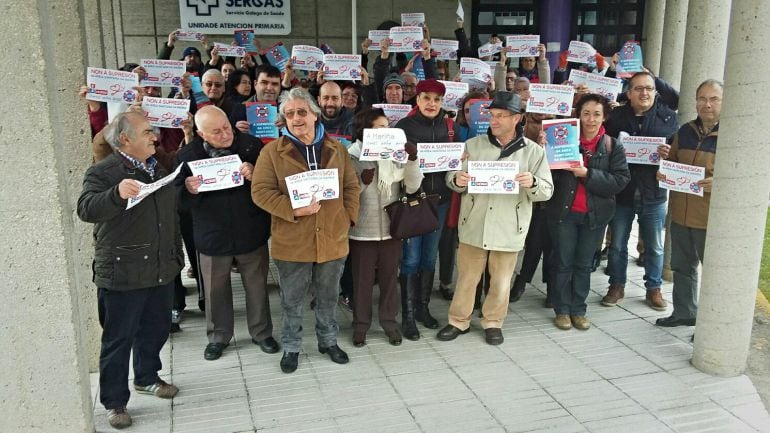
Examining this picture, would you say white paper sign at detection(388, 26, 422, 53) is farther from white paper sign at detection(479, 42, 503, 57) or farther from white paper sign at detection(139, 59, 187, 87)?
white paper sign at detection(139, 59, 187, 87)

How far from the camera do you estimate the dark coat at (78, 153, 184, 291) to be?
3.65 meters

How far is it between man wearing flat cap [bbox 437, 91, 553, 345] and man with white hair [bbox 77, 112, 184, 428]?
2.34 meters

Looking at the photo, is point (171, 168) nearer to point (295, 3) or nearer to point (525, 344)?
point (525, 344)

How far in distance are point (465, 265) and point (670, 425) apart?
6.66 ft

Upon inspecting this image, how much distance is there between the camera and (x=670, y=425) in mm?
4148

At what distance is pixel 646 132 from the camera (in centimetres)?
621

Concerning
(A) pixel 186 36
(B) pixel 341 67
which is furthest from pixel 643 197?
(A) pixel 186 36

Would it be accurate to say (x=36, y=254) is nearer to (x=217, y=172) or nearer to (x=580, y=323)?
(x=217, y=172)

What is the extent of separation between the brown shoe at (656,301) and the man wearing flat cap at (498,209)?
1.81 metres

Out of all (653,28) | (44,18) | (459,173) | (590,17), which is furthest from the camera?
(590,17)

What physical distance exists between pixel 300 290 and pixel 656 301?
12.0 feet

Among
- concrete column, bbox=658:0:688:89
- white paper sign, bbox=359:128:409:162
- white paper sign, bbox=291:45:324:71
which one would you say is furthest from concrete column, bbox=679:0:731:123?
white paper sign, bbox=291:45:324:71

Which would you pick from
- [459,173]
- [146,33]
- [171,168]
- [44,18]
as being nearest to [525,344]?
[459,173]

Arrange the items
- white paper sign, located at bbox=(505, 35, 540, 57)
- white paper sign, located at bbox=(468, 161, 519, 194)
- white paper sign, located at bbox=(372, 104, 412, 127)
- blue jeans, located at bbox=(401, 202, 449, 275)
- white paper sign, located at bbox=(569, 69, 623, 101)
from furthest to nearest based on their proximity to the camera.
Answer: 1. white paper sign, located at bbox=(505, 35, 540, 57)
2. white paper sign, located at bbox=(569, 69, 623, 101)
3. white paper sign, located at bbox=(372, 104, 412, 127)
4. blue jeans, located at bbox=(401, 202, 449, 275)
5. white paper sign, located at bbox=(468, 161, 519, 194)
